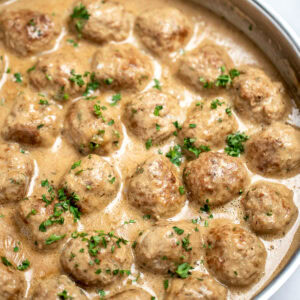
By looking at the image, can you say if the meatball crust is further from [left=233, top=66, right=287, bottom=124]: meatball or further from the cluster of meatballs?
[left=233, top=66, right=287, bottom=124]: meatball

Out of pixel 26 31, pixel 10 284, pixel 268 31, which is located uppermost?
pixel 268 31

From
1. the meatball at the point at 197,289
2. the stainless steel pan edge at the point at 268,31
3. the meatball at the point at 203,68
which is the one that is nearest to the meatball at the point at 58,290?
Answer: the meatball at the point at 197,289

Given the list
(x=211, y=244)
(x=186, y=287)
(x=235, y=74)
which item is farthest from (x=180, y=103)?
(x=186, y=287)

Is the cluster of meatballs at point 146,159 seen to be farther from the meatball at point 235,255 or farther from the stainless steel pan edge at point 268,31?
the stainless steel pan edge at point 268,31

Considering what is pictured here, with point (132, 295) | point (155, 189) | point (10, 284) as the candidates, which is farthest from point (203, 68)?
point (10, 284)

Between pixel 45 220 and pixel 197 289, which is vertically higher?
pixel 197 289

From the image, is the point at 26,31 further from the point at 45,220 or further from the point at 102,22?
the point at 45,220
